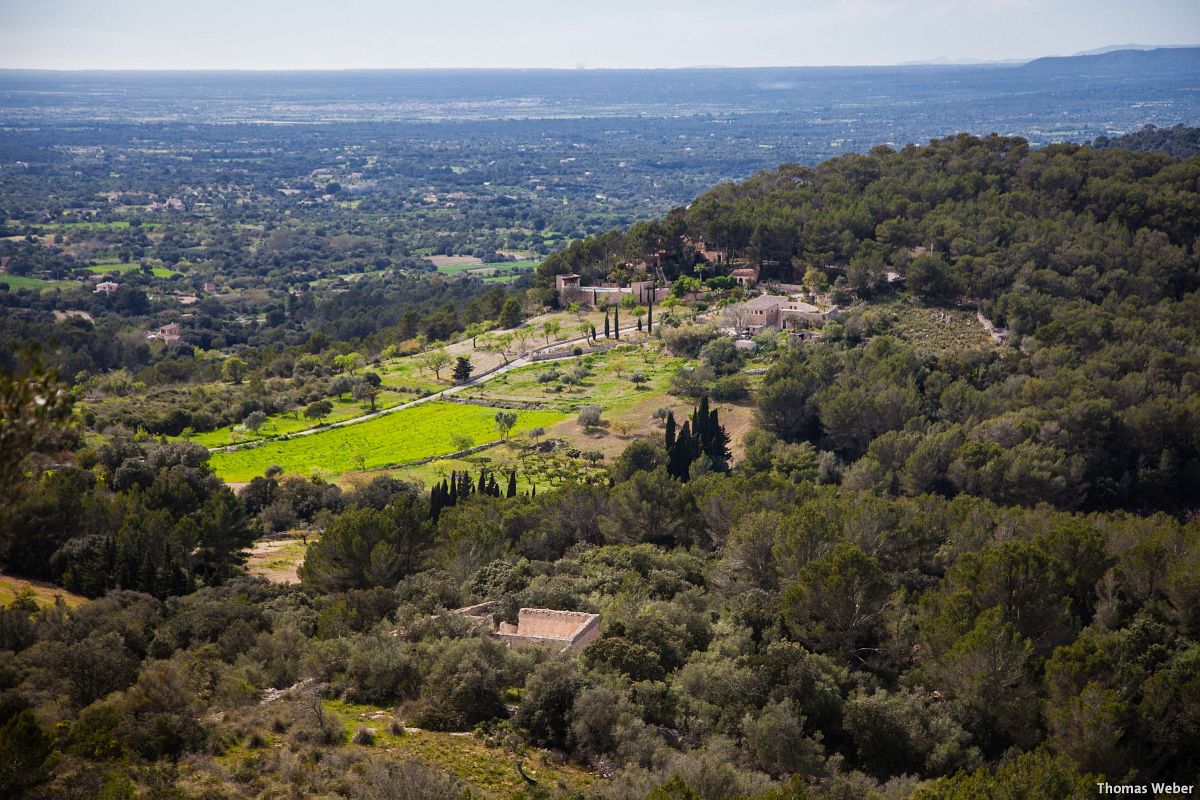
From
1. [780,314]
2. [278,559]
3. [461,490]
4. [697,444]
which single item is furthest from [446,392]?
[278,559]

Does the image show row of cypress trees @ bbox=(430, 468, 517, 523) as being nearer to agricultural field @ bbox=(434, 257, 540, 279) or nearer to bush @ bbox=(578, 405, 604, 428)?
bush @ bbox=(578, 405, 604, 428)

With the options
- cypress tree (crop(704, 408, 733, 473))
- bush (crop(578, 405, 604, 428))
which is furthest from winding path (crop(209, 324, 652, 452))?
cypress tree (crop(704, 408, 733, 473))

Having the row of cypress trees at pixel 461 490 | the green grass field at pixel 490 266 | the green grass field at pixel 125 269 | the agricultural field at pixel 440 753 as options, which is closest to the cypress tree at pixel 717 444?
the row of cypress trees at pixel 461 490

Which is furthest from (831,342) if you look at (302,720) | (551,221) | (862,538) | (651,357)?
(551,221)

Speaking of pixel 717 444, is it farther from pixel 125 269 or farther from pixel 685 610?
pixel 125 269

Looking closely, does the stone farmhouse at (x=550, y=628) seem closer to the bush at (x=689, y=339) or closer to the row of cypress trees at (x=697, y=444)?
the row of cypress trees at (x=697, y=444)

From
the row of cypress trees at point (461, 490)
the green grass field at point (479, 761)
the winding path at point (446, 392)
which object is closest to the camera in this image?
the green grass field at point (479, 761)

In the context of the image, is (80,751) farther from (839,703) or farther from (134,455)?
(134,455)
